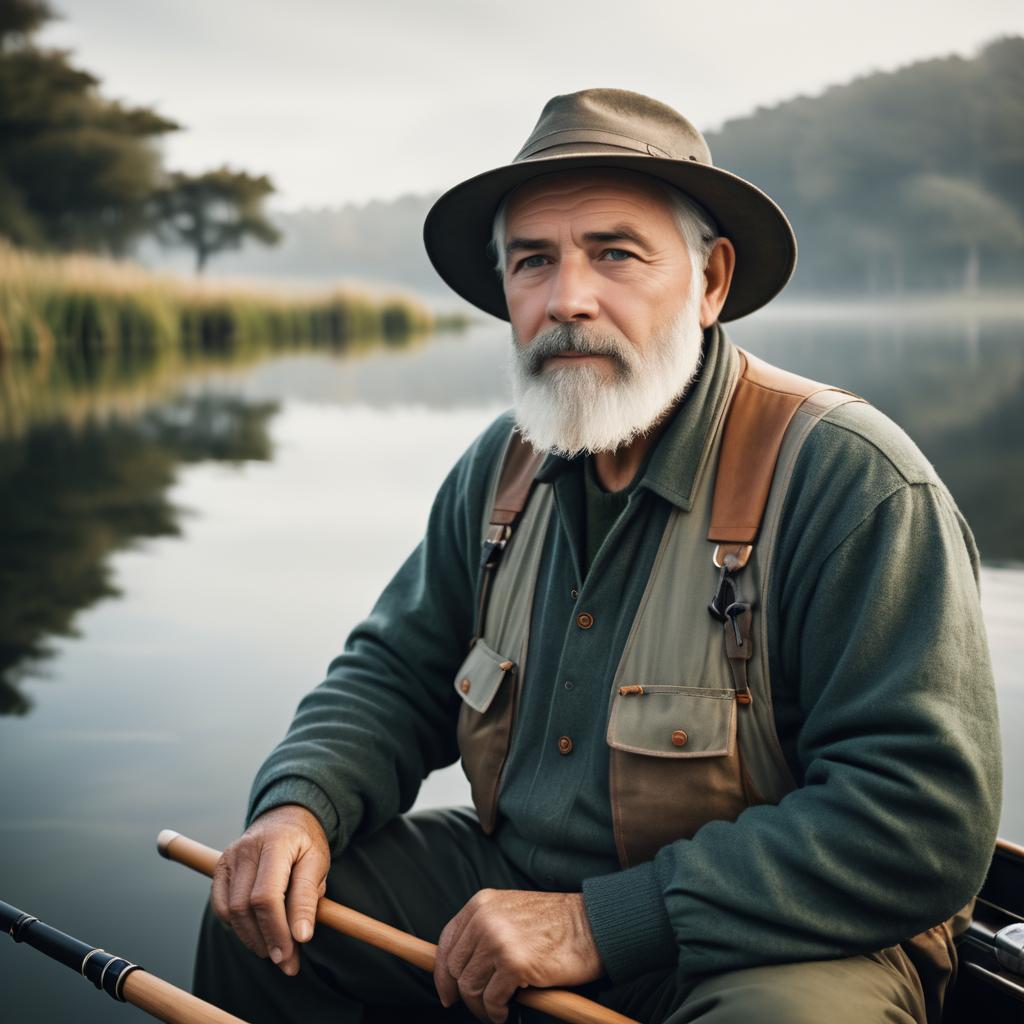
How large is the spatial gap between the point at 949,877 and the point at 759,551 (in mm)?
469

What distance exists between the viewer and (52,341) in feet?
60.2

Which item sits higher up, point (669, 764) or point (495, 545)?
point (495, 545)

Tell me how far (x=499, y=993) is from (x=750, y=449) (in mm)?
826

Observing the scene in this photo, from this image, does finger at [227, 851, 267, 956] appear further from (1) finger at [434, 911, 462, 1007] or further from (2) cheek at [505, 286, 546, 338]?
(2) cheek at [505, 286, 546, 338]

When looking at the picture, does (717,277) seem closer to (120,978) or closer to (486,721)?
(486,721)

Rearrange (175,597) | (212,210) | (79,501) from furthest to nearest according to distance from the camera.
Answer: (212,210), (79,501), (175,597)

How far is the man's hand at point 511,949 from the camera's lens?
4.50 ft

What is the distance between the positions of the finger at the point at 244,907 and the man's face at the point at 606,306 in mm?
815

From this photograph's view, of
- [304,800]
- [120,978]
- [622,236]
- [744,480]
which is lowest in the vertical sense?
[120,978]

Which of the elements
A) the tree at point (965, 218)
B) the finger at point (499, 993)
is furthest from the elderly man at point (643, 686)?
the tree at point (965, 218)

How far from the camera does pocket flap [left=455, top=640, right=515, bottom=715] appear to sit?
177 centimetres

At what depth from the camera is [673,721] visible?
4.87 ft

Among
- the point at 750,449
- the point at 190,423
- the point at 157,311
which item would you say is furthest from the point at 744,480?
the point at 157,311

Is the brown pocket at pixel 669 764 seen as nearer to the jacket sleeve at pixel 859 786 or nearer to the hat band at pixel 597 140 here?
the jacket sleeve at pixel 859 786
